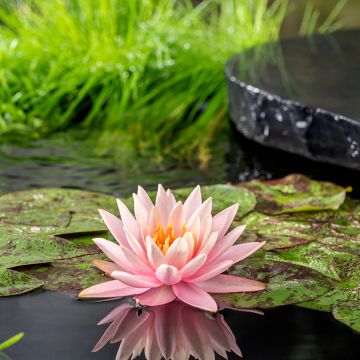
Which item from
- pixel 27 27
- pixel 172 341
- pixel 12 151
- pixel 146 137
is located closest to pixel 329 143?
pixel 146 137

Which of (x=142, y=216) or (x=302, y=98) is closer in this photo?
(x=142, y=216)

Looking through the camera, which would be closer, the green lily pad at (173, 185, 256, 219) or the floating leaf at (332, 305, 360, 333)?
the floating leaf at (332, 305, 360, 333)

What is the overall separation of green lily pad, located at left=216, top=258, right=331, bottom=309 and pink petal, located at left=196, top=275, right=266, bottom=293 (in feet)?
0.06

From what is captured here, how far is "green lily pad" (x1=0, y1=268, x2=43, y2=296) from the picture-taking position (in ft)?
4.47

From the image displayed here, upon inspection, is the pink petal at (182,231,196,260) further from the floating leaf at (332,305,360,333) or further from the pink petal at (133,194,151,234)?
the floating leaf at (332,305,360,333)

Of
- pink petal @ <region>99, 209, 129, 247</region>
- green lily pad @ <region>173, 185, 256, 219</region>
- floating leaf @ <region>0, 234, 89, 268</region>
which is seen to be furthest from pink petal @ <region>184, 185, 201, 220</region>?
→ green lily pad @ <region>173, 185, 256, 219</region>

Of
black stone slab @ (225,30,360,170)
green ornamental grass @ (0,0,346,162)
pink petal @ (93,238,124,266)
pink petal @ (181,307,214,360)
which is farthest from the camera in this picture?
green ornamental grass @ (0,0,346,162)

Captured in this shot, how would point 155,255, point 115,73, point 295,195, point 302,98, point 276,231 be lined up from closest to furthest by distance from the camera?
1. point 155,255
2. point 276,231
3. point 295,195
4. point 302,98
5. point 115,73

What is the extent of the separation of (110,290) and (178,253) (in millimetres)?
142

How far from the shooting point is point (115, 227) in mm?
1350

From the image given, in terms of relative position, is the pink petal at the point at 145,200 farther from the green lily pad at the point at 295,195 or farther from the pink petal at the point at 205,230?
the green lily pad at the point at 295,195

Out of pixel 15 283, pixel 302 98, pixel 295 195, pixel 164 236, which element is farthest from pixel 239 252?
pixel 302 98

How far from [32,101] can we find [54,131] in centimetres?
27

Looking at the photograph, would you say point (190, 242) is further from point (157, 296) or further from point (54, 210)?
point (54, 210)
